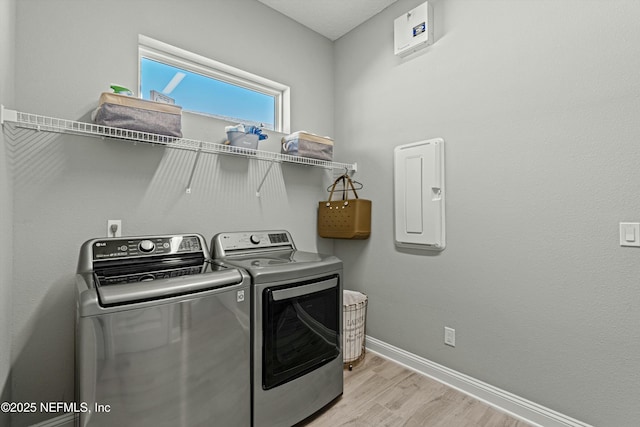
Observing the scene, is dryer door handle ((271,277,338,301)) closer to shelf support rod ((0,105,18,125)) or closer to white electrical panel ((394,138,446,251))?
white electrical panel ((394,138,446,251))

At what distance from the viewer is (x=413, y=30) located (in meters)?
2.23

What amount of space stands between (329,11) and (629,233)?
8.23 feet

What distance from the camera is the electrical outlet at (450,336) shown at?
6.74ft

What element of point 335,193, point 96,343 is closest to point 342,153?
point 335,193

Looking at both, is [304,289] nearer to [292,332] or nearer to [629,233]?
[292,332]

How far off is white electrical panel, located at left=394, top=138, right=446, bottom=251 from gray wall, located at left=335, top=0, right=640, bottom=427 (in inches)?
2.9

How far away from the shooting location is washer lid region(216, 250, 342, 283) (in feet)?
4.96

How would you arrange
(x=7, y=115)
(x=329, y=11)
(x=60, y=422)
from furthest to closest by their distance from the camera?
(x=329, y=11) < (x=60, y=422) < (x=7, y=115)

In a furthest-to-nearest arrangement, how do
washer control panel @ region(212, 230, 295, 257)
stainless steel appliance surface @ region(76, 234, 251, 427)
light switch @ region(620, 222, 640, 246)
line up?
washer control panel @ region(212, 230, 295, 257)
light switch @ region(620, 222, 640, 246)
stainless steel appliance surface @ region(76, 234, 251, 427)

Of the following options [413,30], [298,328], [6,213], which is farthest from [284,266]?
[413,30]

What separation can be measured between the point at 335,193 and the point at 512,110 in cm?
152

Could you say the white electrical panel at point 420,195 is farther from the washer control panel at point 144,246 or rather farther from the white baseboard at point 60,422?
the white baseboard at point 60,422

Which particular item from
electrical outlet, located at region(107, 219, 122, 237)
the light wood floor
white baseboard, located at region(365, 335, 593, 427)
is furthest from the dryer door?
electrical outlet, located at region(107, 219, 122, 237)

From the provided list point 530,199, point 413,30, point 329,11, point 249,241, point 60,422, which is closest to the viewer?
point 60,422
